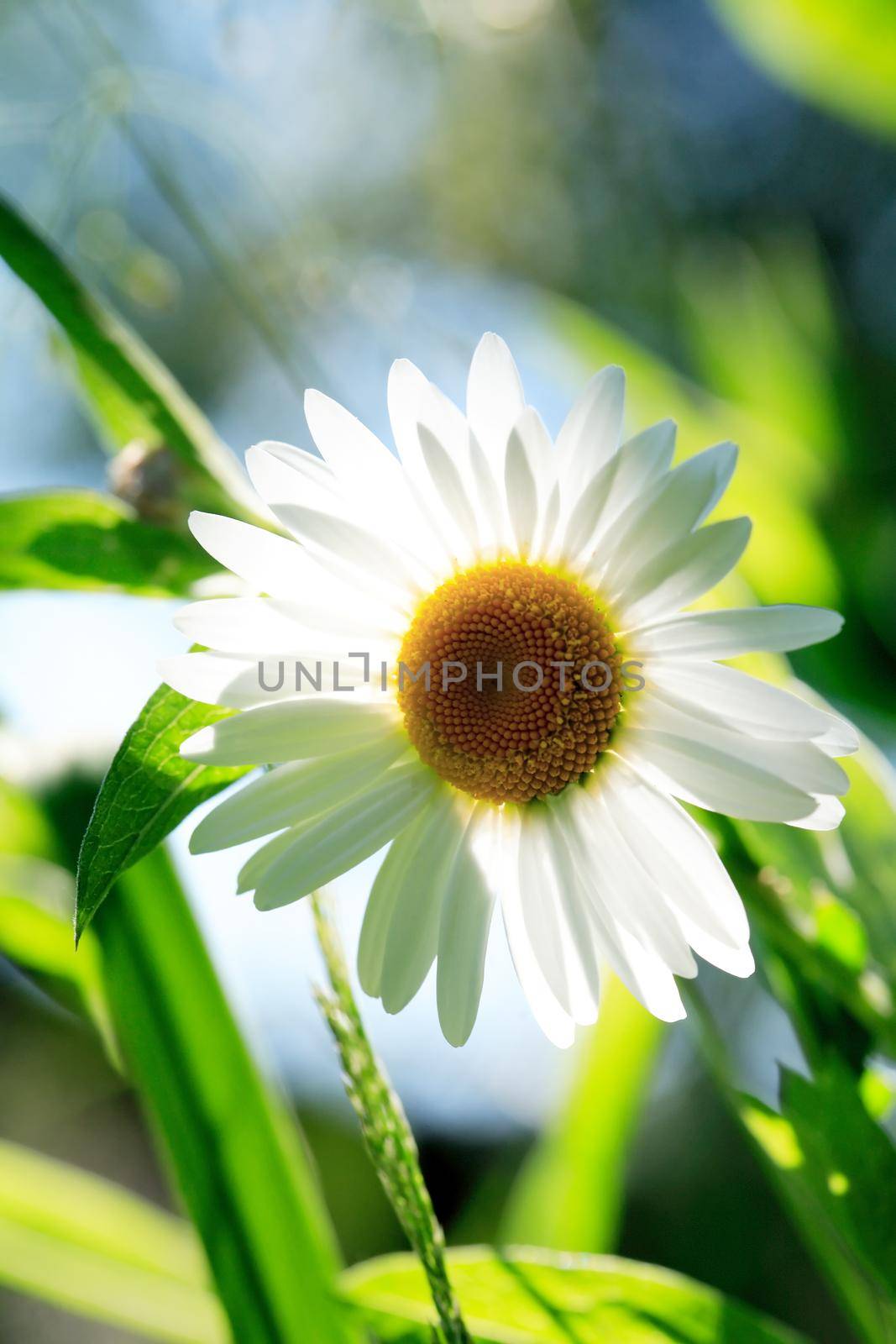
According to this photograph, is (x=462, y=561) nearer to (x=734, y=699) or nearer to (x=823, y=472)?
(x=734, y=699)

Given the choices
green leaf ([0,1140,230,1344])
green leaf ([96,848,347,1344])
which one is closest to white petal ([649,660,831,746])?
green leaf ([96,848,347,1344])

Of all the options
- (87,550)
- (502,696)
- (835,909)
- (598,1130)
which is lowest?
(598,1130)

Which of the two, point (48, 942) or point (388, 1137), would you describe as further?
point (48, 942)

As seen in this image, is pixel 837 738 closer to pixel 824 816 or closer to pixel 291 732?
pixel 824 816

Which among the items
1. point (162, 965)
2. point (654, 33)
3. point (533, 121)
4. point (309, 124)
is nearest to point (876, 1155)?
point (162, 965)

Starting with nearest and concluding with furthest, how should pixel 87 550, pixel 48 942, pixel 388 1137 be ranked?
pixel 388 1137 < pixel 87 550 < pixel 48 942

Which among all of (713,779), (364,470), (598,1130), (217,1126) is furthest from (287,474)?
(598,1130)

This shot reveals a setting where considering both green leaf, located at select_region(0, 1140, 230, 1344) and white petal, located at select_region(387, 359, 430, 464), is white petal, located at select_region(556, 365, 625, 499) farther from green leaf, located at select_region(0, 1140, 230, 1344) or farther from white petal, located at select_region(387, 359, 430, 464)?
green leaf, located at select_region(0, 1140, 230, 1344)
